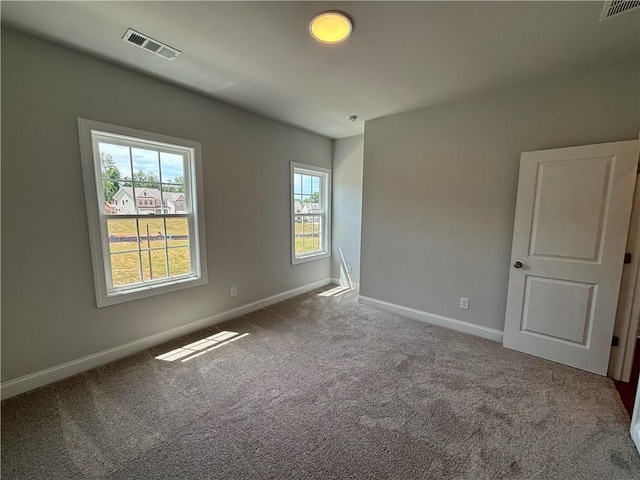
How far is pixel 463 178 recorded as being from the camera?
292cm

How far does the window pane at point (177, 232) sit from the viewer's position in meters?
2.81

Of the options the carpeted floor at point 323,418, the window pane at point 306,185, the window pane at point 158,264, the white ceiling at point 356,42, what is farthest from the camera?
the window pane at point 306,185

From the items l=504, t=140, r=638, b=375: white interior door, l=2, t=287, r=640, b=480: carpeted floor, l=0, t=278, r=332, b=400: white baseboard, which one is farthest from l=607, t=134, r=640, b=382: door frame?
l=0, t=278, r=332, b=400: white baseboard

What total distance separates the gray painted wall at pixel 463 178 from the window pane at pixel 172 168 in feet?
7.48

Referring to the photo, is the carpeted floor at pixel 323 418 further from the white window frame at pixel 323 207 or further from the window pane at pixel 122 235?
the white window frame at pixel 323 207

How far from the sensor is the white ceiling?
5.31 feet

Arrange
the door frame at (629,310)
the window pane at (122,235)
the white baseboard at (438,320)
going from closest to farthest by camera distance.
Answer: the door frame at (629,310) < the window pane at (122,235) < the white baseboard at (438,320)

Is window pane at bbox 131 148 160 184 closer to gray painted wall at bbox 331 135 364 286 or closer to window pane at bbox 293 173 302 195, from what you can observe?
window pane at bbox 293 173 302 195

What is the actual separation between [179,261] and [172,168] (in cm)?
100

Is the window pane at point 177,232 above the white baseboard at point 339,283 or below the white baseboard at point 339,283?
above

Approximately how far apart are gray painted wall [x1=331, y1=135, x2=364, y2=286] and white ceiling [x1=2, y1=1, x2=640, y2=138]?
1672 millimetres

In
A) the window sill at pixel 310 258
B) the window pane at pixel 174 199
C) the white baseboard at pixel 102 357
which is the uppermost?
the window pane at pixel 174 199

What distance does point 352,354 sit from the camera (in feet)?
8.39

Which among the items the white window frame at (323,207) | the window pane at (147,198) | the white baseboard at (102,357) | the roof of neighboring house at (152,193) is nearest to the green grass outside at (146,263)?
the window pane at (147,198)
